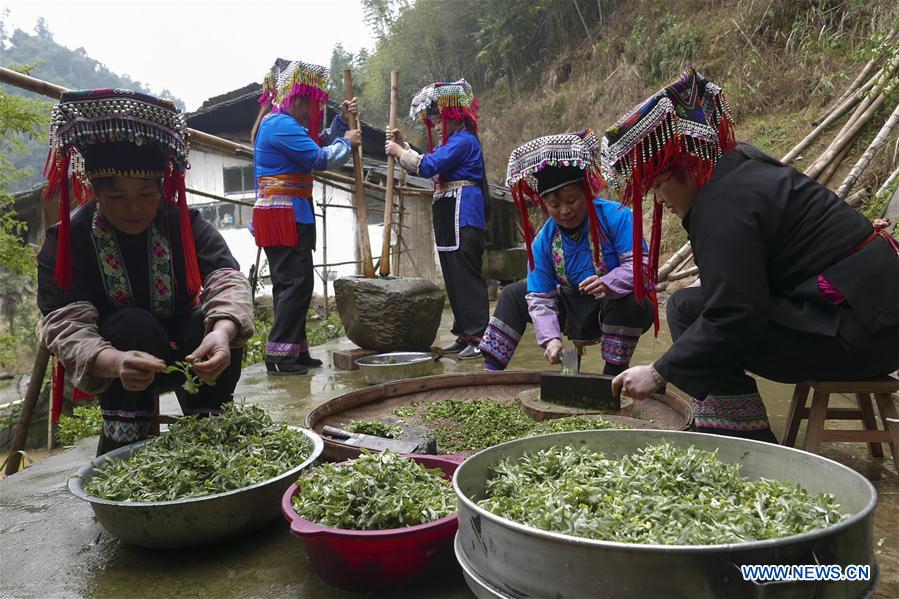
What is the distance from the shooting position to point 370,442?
2.16 metres

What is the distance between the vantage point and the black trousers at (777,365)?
1.90 m

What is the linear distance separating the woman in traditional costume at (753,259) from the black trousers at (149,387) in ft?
4.88

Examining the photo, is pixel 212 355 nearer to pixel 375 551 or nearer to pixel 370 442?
pixel 370 442

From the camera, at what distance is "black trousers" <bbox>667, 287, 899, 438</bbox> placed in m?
1.90

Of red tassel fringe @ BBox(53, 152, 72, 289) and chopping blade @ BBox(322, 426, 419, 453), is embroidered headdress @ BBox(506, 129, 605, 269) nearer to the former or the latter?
chopping blade @ BBox(322, 426, 419, 453)

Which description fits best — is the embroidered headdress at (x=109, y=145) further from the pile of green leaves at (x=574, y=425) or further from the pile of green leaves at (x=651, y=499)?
the pile of green leaves at (x=651, y=499)

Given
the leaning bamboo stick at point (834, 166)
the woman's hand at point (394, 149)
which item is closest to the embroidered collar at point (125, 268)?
the woman's hand at point (394, 149)

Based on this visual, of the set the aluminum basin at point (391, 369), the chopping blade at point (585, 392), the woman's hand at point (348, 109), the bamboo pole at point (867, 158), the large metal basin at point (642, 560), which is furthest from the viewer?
the bamboo pole at point (867, 158)

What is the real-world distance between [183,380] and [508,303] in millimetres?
1787

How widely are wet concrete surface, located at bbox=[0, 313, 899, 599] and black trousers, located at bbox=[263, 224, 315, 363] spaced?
2068mm

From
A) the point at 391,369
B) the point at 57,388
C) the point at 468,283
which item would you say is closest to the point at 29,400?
the point at 57,388

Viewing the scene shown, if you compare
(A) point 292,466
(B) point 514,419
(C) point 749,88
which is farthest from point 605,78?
(A) point 292,466

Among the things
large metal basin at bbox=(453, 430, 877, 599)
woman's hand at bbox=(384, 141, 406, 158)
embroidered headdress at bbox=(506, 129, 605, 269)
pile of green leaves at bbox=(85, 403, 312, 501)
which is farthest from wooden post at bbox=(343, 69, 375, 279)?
large metal basin at bbox=(453, 430, 877, 599)

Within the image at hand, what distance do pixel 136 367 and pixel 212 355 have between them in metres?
0.23
